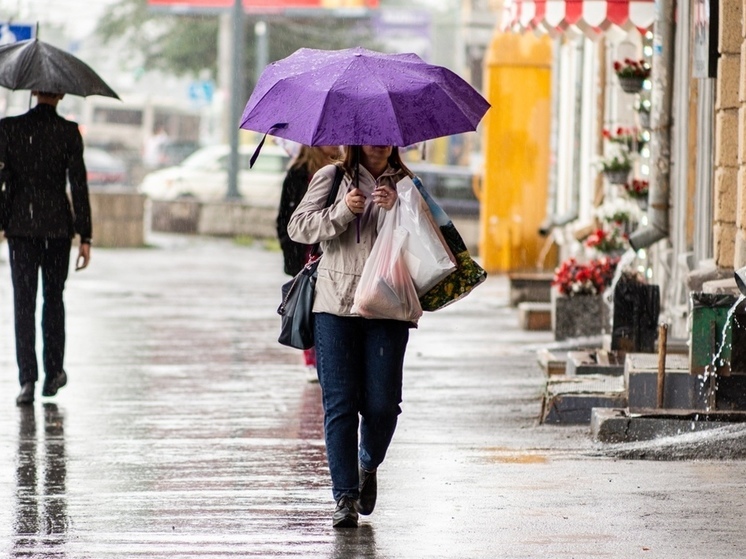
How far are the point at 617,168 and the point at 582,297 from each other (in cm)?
190

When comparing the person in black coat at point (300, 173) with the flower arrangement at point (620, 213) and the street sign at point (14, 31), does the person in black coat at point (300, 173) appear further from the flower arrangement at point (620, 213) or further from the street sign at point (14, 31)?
the street sign at point (14, 31)

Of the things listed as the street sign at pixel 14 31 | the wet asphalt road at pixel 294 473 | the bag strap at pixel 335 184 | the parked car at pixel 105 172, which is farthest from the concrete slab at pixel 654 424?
A: the parked car at pixel 105 172

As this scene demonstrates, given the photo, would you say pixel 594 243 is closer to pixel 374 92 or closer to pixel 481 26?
pixel 374 92

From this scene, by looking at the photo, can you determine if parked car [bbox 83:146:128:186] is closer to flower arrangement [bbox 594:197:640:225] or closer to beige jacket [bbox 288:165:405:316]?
flower arrangement [bbox 594:197:640:225]

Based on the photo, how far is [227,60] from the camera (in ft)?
169

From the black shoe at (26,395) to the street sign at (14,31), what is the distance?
6676mm

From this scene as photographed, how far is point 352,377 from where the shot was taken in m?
6.72

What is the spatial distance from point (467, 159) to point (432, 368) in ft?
161

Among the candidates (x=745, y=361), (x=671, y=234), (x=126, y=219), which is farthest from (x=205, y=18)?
(x=745, y=361)

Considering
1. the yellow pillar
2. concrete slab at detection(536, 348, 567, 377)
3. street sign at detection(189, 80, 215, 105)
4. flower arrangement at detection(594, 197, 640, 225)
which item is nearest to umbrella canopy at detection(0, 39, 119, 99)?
concrete slab at detection(536, 348, 567, 377)

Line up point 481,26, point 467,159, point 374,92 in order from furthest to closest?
point 467,159 → point 481,26 → point 374,92

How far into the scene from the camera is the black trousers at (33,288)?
32.7ft

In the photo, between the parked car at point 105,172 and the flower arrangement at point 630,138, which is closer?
the flower arrangement at point 630,138

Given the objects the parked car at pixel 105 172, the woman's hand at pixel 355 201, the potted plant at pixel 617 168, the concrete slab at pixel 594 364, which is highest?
the woman's hand at pixel 355 201
